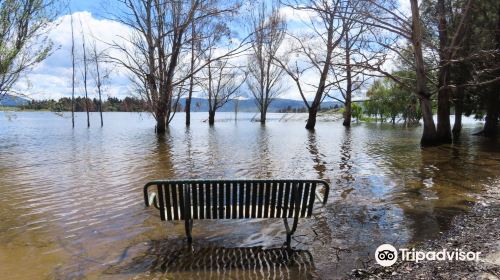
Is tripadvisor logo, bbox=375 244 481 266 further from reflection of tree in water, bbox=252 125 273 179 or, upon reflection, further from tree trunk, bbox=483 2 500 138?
tree trunk, bbox=483 2 500 138

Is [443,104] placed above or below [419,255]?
above

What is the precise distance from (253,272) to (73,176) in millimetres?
8013

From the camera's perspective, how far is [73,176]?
35.4ft

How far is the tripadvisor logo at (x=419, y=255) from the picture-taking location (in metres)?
4.31

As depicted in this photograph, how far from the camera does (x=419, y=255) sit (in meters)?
4.52

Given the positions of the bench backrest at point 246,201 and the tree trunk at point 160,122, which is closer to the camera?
the bench backrest at point 246,201

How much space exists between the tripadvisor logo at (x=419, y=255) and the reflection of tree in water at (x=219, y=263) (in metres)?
0.81

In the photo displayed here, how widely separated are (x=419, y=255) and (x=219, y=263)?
7.40ft

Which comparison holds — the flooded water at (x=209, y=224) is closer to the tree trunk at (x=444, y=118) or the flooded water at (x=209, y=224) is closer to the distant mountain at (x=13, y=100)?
the distant mountain at (x=13, y=100)

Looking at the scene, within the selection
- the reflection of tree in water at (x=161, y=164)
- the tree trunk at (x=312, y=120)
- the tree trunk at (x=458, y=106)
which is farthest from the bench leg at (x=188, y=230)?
the tree trunk at (x=312, y=120)

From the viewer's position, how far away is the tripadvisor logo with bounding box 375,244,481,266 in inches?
170

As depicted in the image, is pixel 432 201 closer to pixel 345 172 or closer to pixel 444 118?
pixel 345 172

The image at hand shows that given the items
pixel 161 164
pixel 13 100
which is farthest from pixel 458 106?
pixel 13 100

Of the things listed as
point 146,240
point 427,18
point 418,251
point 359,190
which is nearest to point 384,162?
point 359,190
